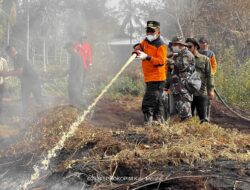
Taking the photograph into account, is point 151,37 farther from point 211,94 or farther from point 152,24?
point 211,94

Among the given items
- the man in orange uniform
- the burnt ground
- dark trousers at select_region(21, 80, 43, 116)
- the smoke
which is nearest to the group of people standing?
the man in orange uniform

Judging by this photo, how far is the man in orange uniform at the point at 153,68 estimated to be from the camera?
252 inches

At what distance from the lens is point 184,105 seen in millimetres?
6398

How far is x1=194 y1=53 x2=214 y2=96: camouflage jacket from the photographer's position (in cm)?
668

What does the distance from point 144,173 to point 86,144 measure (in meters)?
1.51

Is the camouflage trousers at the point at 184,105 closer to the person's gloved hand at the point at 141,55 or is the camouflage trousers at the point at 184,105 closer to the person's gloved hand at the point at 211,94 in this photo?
the person's gloved hand at the point at 211,94

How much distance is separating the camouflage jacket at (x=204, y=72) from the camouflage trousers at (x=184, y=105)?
346mm

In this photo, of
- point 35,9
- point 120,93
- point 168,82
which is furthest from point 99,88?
point 168,82

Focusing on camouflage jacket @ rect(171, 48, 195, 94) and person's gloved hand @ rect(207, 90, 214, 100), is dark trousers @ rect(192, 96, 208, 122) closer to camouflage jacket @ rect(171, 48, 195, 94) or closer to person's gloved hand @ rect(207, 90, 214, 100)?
person's gloved hand @ rect(207, 90, 214, 100)

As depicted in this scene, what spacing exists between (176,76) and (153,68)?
1.32 ft

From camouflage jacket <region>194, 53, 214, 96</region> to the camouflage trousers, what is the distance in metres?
0.35

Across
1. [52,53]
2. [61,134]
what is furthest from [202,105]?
[52,53]

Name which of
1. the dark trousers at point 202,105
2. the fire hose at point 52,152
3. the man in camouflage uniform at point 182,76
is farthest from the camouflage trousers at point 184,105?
the fire hose at point 52,152

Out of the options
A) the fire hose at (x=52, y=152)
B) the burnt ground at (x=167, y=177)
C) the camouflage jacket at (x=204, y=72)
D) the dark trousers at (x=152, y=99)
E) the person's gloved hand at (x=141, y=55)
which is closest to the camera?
the burnt ground at (x=167, y=177)
